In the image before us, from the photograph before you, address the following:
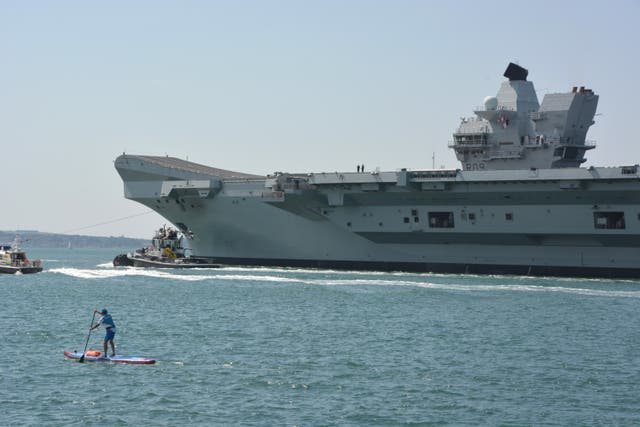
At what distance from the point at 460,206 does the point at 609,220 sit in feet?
21.1

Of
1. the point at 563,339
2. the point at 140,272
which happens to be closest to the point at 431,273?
the point at 140,272

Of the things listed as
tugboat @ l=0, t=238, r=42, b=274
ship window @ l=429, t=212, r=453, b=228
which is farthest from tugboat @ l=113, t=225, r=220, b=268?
ship window @ l=429, t=212, r=453, b=228

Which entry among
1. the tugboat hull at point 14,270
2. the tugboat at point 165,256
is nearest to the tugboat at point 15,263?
the tugboat hull at point 14,270

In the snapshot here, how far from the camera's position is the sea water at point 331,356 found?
16109mm

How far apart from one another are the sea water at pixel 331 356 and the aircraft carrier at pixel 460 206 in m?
4.21

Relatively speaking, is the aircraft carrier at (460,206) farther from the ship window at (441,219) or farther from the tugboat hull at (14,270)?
the tugboat hull at (14,270)

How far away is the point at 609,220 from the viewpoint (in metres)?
39.8

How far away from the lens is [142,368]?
19844 millimetres

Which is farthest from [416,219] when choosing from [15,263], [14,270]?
[15,263]

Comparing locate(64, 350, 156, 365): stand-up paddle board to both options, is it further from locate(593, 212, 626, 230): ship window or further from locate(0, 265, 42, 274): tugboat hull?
locate(0, 265, 42, 274): tugboat hull

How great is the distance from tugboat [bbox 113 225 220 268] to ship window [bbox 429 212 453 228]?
38.8 feet

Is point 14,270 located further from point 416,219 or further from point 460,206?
point 460,206

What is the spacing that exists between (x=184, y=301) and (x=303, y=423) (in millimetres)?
18203

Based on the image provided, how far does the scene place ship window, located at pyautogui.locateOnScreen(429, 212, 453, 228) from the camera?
4338 cm
